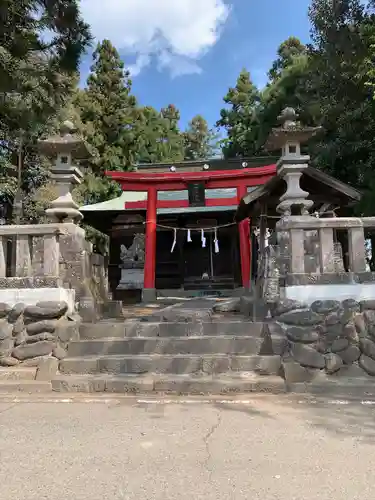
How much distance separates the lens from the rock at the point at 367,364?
200 inches

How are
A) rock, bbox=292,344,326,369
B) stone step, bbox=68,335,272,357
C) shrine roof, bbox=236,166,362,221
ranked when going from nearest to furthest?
1. rock, bbox=292,344,326,369
2. stone step, bbox=68,335,272,357
3. shrine roof, bbox=236,166,362,221

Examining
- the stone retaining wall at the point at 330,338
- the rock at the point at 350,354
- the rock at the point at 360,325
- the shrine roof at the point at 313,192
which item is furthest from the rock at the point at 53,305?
the shrine roof at the point at 313,192

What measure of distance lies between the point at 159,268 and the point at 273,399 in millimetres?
11224

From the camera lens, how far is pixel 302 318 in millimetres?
5395

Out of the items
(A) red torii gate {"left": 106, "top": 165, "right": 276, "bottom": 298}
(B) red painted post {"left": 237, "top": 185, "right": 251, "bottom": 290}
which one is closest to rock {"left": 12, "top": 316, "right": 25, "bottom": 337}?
(A) red torii gate {"left": 106, "top": 165, "right": 276, "bottom": 298}

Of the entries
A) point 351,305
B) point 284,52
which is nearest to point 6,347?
point 351,305

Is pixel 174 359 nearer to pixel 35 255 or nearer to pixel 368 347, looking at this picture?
pixel 368 347

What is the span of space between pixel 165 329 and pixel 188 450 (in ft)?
9.90

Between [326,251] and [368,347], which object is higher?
[326,251]

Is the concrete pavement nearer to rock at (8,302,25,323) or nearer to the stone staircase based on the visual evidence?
the stone staircase

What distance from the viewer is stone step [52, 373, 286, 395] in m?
4.84

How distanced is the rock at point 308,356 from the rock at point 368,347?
0.56 meters

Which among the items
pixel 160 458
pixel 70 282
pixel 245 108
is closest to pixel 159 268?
pixel 70 282

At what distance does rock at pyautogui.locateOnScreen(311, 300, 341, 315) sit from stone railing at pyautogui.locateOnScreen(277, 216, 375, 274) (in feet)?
1.46
